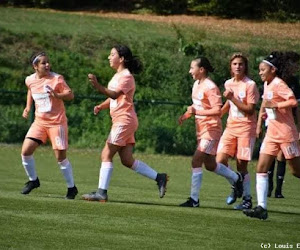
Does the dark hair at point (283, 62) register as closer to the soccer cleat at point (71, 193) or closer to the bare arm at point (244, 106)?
the bare arm at point (244, 106)

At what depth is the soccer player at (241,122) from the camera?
14938 millimetres

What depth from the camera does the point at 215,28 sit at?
42000mm

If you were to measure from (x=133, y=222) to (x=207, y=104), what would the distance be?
274 cm

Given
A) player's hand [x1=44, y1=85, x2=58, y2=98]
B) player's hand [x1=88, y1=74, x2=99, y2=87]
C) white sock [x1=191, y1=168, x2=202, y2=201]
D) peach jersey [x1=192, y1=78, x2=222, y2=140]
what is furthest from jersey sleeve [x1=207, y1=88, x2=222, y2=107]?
player's hand [x1=44, y1=85, x2=58, y2=98]

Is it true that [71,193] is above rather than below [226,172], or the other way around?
below

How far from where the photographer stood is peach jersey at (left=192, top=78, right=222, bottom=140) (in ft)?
48.8

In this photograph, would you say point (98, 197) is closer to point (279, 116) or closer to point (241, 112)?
point (241, 112)

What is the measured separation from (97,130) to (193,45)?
6798mm

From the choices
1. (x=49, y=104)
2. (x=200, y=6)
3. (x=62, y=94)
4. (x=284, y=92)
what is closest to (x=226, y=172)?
(x=284, y=92)

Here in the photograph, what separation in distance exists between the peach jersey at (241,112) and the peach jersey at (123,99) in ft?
4.25

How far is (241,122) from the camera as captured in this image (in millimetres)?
15250

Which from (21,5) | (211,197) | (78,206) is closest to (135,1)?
(21,5)

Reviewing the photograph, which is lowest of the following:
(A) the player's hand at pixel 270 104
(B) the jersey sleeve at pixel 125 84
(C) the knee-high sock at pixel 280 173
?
(C) the knee-high sock at pixel 280 173

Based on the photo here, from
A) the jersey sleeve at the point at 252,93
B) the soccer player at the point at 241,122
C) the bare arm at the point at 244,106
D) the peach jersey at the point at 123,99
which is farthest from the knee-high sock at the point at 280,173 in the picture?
the peach jersey at the point at 123,99
